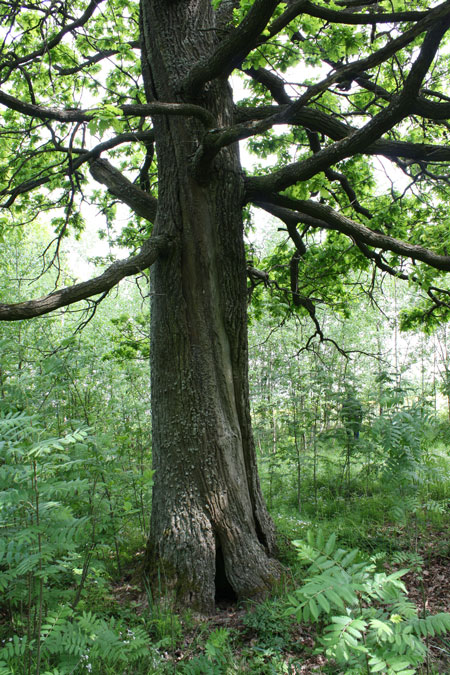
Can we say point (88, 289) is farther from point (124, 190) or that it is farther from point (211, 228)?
point (124, 190)

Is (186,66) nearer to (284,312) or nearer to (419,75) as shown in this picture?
(419,75)

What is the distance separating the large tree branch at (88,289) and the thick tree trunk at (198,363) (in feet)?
0.97

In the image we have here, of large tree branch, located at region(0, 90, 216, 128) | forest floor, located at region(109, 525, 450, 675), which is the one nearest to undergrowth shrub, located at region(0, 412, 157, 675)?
forest floor, located at region(109, 525, 450, 675)

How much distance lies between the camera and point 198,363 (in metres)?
3.97

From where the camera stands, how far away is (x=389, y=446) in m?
2.92

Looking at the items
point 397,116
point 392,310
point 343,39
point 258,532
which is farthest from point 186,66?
point 392,310


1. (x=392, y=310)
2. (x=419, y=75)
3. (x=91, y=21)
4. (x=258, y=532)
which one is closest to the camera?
(x=419, y=75)

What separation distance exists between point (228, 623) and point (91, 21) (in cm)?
819

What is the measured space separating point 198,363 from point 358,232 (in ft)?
6.27

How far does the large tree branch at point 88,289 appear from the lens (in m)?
2.67

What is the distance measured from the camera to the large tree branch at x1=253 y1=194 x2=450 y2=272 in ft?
12.3

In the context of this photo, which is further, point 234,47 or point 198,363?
point 198,363

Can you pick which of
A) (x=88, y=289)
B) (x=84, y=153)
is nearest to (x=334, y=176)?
(x=84, y=153)

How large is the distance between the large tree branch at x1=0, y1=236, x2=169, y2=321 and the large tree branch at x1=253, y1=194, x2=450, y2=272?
1280mm
